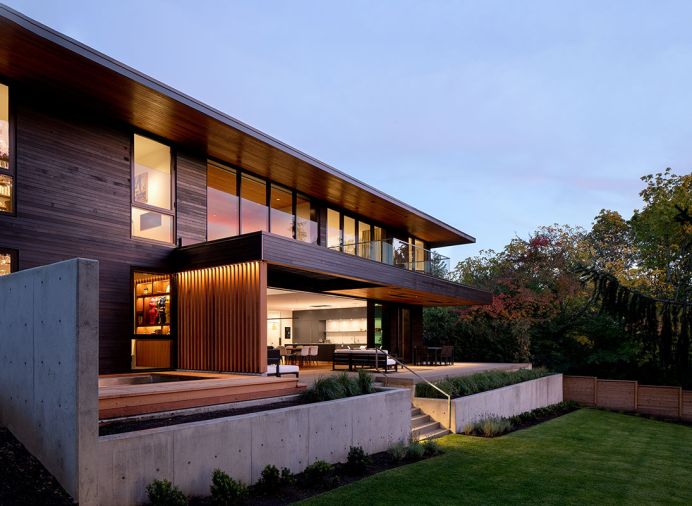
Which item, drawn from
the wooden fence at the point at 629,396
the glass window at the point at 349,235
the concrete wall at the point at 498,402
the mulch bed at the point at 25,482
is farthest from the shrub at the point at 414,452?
the wooden fence at the point at 629,396

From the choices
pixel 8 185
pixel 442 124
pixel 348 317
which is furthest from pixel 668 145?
pixel 8 185

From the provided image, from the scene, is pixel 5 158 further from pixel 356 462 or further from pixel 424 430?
pixel 424 430

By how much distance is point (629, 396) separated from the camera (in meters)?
19.7

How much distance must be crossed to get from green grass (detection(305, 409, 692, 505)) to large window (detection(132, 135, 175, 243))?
299 inches

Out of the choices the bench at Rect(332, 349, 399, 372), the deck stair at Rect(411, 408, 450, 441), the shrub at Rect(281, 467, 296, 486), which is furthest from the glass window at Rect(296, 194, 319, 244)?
the shrub at Rect(281, 467, 296, 486)

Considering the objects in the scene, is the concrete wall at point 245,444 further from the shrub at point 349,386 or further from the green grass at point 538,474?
the green grass at point 538,474

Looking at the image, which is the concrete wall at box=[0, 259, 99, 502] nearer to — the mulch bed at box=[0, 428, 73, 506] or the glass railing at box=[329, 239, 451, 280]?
the mulch bed at box=[0, 428, 73, 506]

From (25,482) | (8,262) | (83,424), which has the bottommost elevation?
(25,482)

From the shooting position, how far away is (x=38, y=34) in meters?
8.27

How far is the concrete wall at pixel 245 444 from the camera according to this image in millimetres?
5598

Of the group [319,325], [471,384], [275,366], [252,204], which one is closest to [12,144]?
[252,204]

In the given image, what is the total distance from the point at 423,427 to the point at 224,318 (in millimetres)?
4734

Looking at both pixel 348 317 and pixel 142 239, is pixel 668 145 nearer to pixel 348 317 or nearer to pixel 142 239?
pixel 348 317

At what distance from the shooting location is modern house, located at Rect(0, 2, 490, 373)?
9.86 meters
